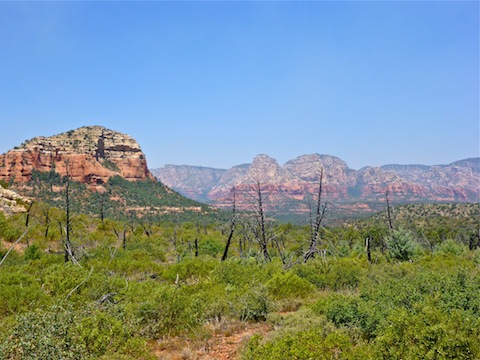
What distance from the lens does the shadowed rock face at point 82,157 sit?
347 feet

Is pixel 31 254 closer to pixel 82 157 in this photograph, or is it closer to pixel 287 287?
pixel 287 287

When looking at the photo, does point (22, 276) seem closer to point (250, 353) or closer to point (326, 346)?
point (250, 353)

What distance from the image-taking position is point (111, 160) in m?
134

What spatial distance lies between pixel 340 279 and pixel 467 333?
9.93m

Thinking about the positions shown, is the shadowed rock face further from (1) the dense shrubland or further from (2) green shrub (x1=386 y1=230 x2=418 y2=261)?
(1) the dense shrubland

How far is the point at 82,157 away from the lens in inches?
4476

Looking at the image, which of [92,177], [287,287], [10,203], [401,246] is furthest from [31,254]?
[92,177]

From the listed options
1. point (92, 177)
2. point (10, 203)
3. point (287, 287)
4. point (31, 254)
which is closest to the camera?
point (287, 287)

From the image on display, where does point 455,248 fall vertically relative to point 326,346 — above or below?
below

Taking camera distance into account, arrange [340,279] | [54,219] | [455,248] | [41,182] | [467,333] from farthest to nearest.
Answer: [41,182], [54,219], [455,248], [340,279], [467,333]

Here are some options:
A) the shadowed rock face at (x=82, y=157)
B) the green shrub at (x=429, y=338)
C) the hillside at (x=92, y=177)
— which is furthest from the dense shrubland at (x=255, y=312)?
the shadowed rock face at (x=82, y=157)

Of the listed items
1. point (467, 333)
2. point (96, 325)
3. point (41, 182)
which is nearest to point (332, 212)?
point (467, 333)

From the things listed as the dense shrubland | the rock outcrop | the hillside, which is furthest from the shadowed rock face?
the dense shrubland

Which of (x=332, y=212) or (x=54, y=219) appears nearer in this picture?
(x=332, y=212)
